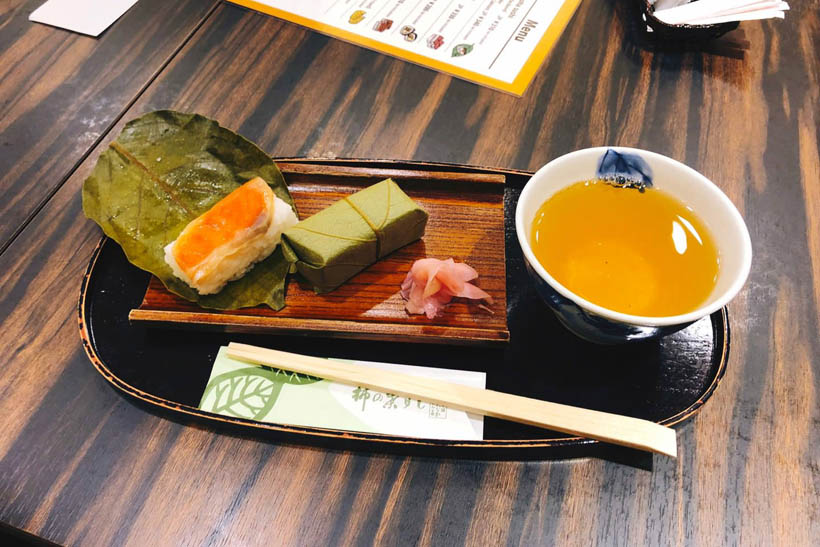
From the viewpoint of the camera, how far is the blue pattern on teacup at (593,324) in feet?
2.78

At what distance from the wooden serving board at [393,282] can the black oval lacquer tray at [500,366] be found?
37mm

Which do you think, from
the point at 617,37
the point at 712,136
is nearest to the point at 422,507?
the point at 712,136

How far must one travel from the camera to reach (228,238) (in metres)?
1.03

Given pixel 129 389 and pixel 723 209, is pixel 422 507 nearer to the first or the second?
pixel 129 389

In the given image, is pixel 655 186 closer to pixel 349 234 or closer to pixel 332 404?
pixel 349 234

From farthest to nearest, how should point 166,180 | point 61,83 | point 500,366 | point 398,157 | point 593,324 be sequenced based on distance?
1. point 61,83
2. point 398,157
3. point 166,180
4. point 500,366
5. point 593,324

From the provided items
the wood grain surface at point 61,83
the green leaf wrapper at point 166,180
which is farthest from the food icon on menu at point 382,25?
the green leaf wrapper at point 166,180

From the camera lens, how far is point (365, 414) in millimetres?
935

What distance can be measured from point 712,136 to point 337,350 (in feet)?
3.69

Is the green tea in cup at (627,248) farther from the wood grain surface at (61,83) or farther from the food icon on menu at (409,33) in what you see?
A: the wood grain surface at (61,83)

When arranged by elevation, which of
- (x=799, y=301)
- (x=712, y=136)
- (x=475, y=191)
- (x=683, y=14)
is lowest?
(x=799, y=301)

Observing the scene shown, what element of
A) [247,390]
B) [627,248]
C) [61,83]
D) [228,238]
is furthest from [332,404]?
[61,83]

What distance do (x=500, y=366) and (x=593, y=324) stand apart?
0.66 ft

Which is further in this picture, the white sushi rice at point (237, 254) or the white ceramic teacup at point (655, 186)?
the white sushi rice at point (237, 254)
